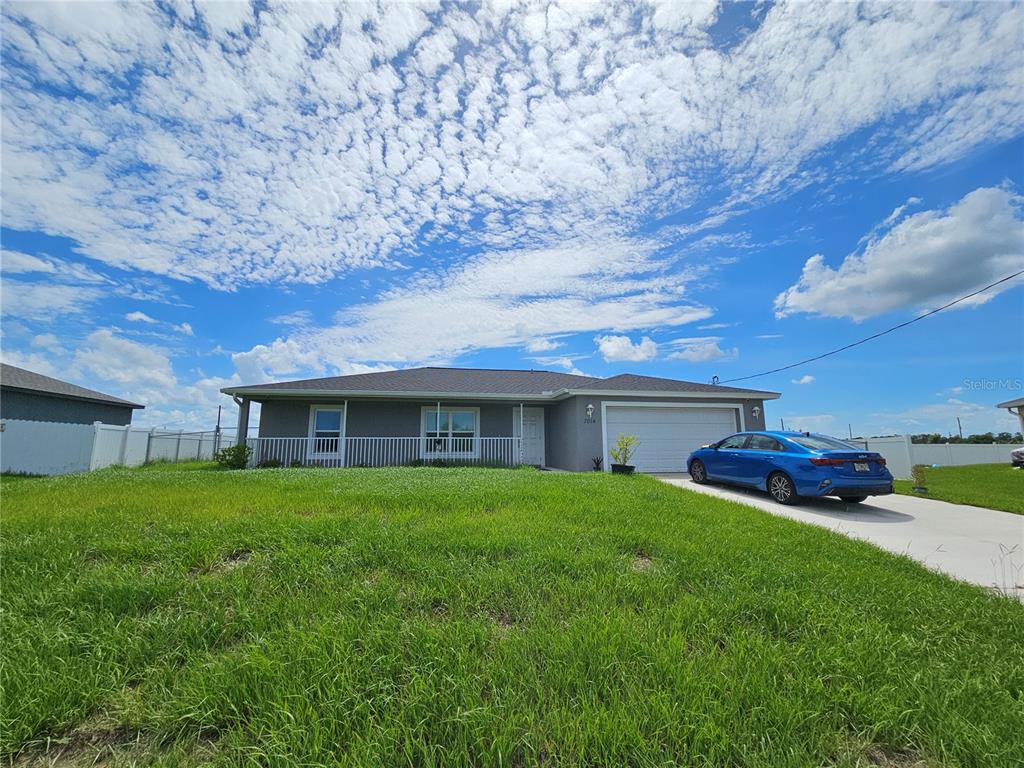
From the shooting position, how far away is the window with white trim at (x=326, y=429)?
14.9m

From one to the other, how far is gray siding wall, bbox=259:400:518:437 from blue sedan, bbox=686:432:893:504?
8558 millimetres

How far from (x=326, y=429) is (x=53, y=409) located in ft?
41.3

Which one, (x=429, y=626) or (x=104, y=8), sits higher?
(x=104, y=8)

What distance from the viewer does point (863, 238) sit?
458 inches

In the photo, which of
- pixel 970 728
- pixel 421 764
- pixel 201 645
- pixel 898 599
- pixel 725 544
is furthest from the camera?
pixel 725 544

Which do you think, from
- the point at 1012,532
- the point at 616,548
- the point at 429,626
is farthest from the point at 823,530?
the point at 429,626

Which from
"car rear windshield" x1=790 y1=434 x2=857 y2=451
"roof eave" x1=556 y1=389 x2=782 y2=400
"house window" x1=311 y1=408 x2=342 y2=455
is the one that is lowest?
"car rear windshield" x1=790 y1=434 x2=857 y2=451

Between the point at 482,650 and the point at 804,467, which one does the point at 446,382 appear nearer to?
the point at 804,467

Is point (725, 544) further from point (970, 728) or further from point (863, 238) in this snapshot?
point (863, 238)

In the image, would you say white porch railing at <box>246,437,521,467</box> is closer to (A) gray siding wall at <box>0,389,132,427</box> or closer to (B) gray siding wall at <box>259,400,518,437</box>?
(B) gray siding wall at <box>259,400,518,437</box>

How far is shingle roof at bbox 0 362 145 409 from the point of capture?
1620 centimetres

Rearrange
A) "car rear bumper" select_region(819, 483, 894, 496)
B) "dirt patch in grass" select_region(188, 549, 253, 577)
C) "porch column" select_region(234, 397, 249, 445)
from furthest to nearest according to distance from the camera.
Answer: "porch column" select_region(234, 397, 249, 445), "car rear bumper" select_region(819, 483, 894, 496), "dirt patch in grass" select_region(188, 549, 253, 577)

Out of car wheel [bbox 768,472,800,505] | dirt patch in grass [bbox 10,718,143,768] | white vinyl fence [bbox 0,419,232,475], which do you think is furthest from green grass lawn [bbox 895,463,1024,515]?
white vinyl fence [bbox 0,419,232,475]

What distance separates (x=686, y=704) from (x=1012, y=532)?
290 inches
